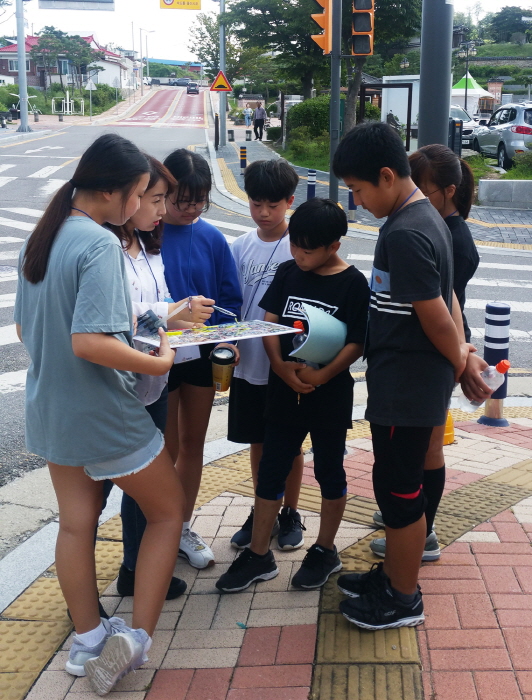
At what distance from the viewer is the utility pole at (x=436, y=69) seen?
18.8 feet

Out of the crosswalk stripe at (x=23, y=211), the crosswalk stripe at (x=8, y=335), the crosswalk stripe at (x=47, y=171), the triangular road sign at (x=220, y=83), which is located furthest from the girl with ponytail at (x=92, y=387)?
the triangular road sign at (x=220, y=83)

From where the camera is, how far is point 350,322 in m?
2.88

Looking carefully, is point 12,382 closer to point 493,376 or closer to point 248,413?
point 248,413

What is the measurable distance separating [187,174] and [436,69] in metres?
3.51

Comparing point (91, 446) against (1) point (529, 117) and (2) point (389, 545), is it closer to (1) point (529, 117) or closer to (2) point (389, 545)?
(2) point (389, 545)

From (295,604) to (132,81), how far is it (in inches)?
4713

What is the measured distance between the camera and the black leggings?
301 cm

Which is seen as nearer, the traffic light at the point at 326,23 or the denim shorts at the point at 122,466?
the denim shorts at the point at 122,466

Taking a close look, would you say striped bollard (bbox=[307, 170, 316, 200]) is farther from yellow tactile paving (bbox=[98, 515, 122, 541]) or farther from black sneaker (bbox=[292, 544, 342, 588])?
black sneaker (bbox=[292, 544, 342, 588])

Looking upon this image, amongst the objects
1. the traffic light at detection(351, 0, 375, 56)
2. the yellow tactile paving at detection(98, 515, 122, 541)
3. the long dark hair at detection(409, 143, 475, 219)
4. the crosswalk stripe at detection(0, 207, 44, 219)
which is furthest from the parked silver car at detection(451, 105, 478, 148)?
the yellow tactile paving at detection(98, 515, 122, 541)

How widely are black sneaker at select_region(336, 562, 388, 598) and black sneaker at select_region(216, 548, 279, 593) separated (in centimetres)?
31

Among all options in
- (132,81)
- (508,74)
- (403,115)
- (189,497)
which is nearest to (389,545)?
(189,497)

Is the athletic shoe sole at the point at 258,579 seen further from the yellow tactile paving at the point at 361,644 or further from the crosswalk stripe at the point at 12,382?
the crosswalk stripe at the point at 12,382

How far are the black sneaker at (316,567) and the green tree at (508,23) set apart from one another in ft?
326
